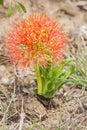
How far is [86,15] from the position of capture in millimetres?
3115

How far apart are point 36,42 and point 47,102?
0.45 m

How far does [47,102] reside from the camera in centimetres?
227

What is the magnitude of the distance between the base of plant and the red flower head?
0.28 metres

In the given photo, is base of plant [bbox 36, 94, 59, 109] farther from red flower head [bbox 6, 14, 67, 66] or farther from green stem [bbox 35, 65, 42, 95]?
red flower head [bbox 6, 14, 67, 66]

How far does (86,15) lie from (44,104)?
1096 mm

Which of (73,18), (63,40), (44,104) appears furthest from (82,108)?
(73,18)

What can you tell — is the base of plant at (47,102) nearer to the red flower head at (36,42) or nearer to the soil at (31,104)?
the soil at (31,104)

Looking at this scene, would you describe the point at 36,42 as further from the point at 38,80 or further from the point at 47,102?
the point at 47,102

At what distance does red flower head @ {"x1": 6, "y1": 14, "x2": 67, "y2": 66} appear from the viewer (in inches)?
77.5

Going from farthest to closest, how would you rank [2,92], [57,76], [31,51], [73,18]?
[73,18] → [2,92] → [57,76] → [31,51]

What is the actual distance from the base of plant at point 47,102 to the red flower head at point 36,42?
276mm

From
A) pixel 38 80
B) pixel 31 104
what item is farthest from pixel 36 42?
pixel 31 104

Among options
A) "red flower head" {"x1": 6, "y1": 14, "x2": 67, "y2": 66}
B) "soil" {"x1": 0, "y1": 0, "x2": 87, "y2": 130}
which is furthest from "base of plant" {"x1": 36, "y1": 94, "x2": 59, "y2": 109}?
"red flower head" {"x1": 6, "y1": 14, "x2": 67, "y2": 66}

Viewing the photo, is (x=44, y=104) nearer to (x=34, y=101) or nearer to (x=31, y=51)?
(x=34, y=101)
